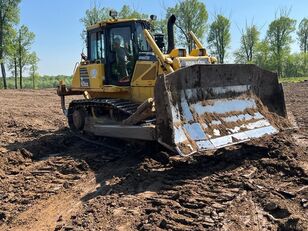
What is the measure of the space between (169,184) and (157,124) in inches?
39.3

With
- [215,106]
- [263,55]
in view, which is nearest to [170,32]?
[215,106]

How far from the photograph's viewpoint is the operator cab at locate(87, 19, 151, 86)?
27.8 ft

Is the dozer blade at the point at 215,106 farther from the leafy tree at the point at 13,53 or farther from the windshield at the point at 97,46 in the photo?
the leafy tree at the point at 13,53

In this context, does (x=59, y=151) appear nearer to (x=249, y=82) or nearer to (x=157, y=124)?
(x=157, y=124)

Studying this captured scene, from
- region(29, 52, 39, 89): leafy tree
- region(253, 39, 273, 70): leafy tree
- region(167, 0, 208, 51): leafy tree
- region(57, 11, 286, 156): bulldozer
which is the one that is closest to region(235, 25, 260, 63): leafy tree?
region(253, 39, 273, 70): leafy tree

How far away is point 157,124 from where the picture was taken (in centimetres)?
621

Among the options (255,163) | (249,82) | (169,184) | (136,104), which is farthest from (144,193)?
(249,82)

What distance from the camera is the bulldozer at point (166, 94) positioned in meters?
6.24

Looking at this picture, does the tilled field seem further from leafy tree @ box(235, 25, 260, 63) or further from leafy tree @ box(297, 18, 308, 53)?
leafy tree @ box(297, 18, 308, 53)

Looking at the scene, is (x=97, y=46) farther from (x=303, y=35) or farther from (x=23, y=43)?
(x=303, y=35)

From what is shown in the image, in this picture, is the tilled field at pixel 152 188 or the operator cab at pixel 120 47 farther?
the operator cab at pixel 120 47

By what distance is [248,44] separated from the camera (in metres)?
52.4

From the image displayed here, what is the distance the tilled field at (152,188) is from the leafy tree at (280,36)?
4657cm

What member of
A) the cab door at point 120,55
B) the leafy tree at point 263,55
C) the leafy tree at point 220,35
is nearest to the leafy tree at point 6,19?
the leafy tree at point 220,35
